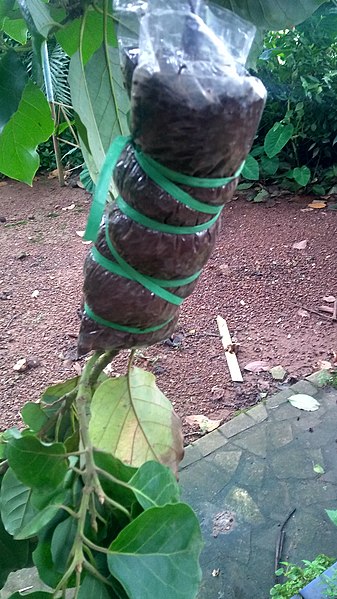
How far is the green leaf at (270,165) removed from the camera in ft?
12.0

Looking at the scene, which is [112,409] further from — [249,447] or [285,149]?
[285,149]

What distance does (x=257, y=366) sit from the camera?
2355 millimetres

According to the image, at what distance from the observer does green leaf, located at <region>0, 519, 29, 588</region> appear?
81 centimetres

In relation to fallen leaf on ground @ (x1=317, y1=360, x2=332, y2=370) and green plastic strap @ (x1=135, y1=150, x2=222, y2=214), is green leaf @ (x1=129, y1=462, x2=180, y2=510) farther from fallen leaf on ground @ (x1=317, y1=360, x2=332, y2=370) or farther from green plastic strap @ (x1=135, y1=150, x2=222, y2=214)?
fallen leaf on ground @ (x1=317, y1=360, x2=332, y2=370)

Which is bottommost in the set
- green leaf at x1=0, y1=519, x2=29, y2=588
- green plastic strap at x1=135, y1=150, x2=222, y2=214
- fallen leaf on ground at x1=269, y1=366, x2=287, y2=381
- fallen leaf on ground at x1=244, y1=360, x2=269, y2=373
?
fallen leaf on ground at x1=269, y1=366, x2=287, y2=381

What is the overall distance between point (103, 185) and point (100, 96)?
25cm

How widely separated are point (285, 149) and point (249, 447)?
7.61 feet

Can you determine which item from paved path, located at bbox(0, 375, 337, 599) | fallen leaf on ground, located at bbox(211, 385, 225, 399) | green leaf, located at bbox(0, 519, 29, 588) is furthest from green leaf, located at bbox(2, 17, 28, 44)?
fallen leaf on ground, located at bbox(211, 385, 225, 399)

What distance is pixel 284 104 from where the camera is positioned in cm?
369

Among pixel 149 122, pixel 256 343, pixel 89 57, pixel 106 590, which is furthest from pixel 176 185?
pixel 256 343

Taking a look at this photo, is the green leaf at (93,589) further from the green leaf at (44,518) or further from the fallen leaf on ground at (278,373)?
the fallen leaf on ground at (278,373)

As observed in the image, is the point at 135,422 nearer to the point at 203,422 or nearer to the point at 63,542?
the point at 63,542

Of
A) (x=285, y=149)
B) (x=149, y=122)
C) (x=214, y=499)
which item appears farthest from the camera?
(x=285, y=149)

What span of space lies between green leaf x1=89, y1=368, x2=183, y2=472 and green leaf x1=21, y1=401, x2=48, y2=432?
0.08 metres
